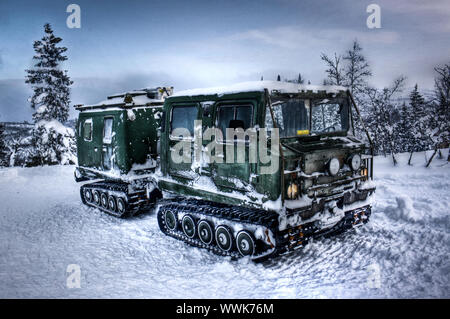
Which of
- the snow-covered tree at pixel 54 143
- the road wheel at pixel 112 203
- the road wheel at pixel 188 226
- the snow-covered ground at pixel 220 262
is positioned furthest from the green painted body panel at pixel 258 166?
the snow-covered tree at pixel 54 143

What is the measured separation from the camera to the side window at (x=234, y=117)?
213 inches

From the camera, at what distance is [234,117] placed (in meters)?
5.62

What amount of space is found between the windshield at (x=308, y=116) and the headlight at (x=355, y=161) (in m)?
0.69

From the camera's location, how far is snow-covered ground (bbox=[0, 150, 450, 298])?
4.77 metres

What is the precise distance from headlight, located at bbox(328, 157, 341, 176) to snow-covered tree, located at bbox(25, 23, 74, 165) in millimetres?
20417

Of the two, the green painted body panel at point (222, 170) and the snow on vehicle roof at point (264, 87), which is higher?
the snow on vehicle roof at point (264, 87)

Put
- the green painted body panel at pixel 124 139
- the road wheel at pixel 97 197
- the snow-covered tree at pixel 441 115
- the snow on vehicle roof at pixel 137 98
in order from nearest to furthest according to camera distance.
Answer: the green painted body panel at pixel 124 139 → the snow on vehicle roof at pixel 137 98 → the road wheel at pixel 97 197 → the snow-covered tree at pixel 441 115

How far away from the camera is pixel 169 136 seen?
7.03 meters

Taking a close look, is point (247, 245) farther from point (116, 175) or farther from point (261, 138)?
point (116, 175)

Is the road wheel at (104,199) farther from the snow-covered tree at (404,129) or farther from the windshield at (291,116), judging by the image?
the snow-covered tree at (404,129)

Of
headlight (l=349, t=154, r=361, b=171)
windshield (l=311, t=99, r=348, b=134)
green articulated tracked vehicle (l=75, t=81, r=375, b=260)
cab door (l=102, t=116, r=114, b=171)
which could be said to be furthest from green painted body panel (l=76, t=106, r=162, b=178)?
headlight (l=349, t=154, r=361, b=171)

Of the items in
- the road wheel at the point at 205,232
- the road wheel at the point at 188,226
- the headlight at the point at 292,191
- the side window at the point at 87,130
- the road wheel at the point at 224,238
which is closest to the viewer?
the headlight at the point at 292,191
